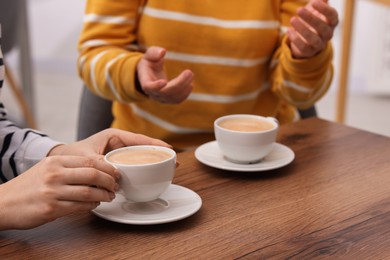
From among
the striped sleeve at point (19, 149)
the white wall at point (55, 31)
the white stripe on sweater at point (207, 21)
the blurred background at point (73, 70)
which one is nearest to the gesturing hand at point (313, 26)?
the white stripe on sweater at point (207, 21)

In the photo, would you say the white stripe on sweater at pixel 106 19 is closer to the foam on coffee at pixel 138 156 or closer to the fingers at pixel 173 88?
the fingers at pixel 173 88

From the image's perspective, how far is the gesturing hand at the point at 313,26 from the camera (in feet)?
3.31

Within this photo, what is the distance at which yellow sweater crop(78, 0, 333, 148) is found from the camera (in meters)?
1.20

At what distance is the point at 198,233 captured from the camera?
2.27 feet

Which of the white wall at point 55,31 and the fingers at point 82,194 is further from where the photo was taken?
the white wall at point 55,31

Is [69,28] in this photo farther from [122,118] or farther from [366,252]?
[366,252]

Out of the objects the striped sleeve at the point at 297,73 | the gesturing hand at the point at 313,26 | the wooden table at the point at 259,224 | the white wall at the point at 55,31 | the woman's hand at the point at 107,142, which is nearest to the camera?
the wooden table at the point at 259,224

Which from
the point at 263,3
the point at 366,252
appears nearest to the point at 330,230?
the point at 366,252

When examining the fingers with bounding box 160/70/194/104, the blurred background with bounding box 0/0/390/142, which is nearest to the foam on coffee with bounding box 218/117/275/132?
the fingers with bounding box 160/70/194/104

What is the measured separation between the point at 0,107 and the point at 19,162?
10 centimetres

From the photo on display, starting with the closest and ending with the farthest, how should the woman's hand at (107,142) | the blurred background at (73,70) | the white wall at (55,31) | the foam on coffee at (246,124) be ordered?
the woman's hand at (107,142) → the foam on coffee at (246,124) → the blurred background at (73,70) → the white wall at (55,31)

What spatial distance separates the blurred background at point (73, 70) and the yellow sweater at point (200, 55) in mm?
1490

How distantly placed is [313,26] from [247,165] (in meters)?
0.29

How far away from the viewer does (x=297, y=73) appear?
1.18 meters
